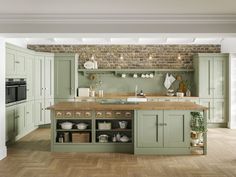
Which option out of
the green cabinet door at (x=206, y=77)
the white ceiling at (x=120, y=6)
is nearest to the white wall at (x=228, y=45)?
the green cabinet door at (x=206, y=77)

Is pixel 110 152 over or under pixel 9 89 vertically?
under

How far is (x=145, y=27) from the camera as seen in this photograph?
17.0ft

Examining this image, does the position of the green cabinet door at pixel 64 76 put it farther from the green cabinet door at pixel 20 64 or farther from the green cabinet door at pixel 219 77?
the green cabinet door at pixel 219 77

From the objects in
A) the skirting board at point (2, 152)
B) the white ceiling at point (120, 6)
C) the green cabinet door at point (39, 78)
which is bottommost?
the skirting board at point (2, 152)

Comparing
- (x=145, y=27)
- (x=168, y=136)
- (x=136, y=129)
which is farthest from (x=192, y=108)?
(x=145, y=27)

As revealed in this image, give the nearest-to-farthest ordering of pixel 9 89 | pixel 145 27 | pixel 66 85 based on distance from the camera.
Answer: pixel 145 27, pixel 9 89, pixel 66 85

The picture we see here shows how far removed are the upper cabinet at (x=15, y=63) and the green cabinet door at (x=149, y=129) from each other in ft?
9.50

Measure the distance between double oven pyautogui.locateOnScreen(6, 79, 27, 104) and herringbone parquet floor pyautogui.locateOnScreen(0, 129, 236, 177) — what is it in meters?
1.06

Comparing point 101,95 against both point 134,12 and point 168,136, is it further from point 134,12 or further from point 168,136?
point 134,12

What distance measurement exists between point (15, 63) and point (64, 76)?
205 cm

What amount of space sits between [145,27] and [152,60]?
4.22 m

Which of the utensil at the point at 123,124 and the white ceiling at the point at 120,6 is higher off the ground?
the white ceiling at the point at 120,6

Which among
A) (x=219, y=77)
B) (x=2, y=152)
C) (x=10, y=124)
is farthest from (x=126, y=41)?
(x=2, y=152)

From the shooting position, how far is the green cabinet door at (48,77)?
848 centimetres
